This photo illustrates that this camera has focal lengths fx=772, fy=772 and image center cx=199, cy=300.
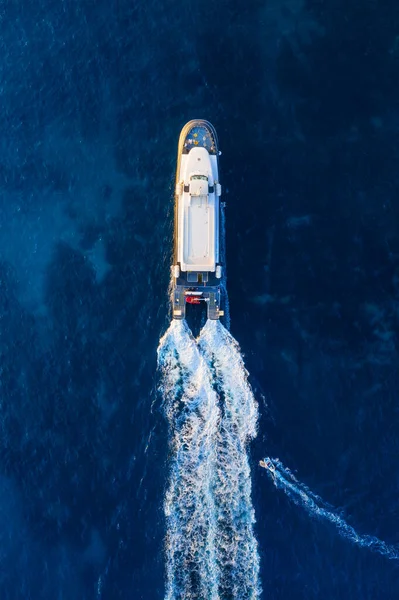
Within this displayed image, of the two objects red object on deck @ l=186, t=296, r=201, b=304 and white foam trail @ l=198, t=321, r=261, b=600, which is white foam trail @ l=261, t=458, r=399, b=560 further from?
red object on deck @ l=186, t=296, r=201, b=304

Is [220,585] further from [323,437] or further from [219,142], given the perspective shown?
[219,142]

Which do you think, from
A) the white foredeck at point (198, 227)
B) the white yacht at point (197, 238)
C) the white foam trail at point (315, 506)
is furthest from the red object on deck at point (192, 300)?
the white foam trail at point (315, 506)

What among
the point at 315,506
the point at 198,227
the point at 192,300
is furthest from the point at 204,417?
the point at 198,227

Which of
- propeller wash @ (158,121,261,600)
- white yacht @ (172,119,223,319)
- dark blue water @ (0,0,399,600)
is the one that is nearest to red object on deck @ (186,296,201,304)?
white yacht @ (172,119,223,319)

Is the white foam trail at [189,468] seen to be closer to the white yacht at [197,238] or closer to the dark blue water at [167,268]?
the dark blue water at [167,268]

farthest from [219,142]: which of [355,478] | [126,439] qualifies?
[355,478]

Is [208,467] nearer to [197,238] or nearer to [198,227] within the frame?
[197,238]

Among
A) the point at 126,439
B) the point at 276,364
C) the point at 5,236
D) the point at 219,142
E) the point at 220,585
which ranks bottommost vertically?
the point at 220,585
